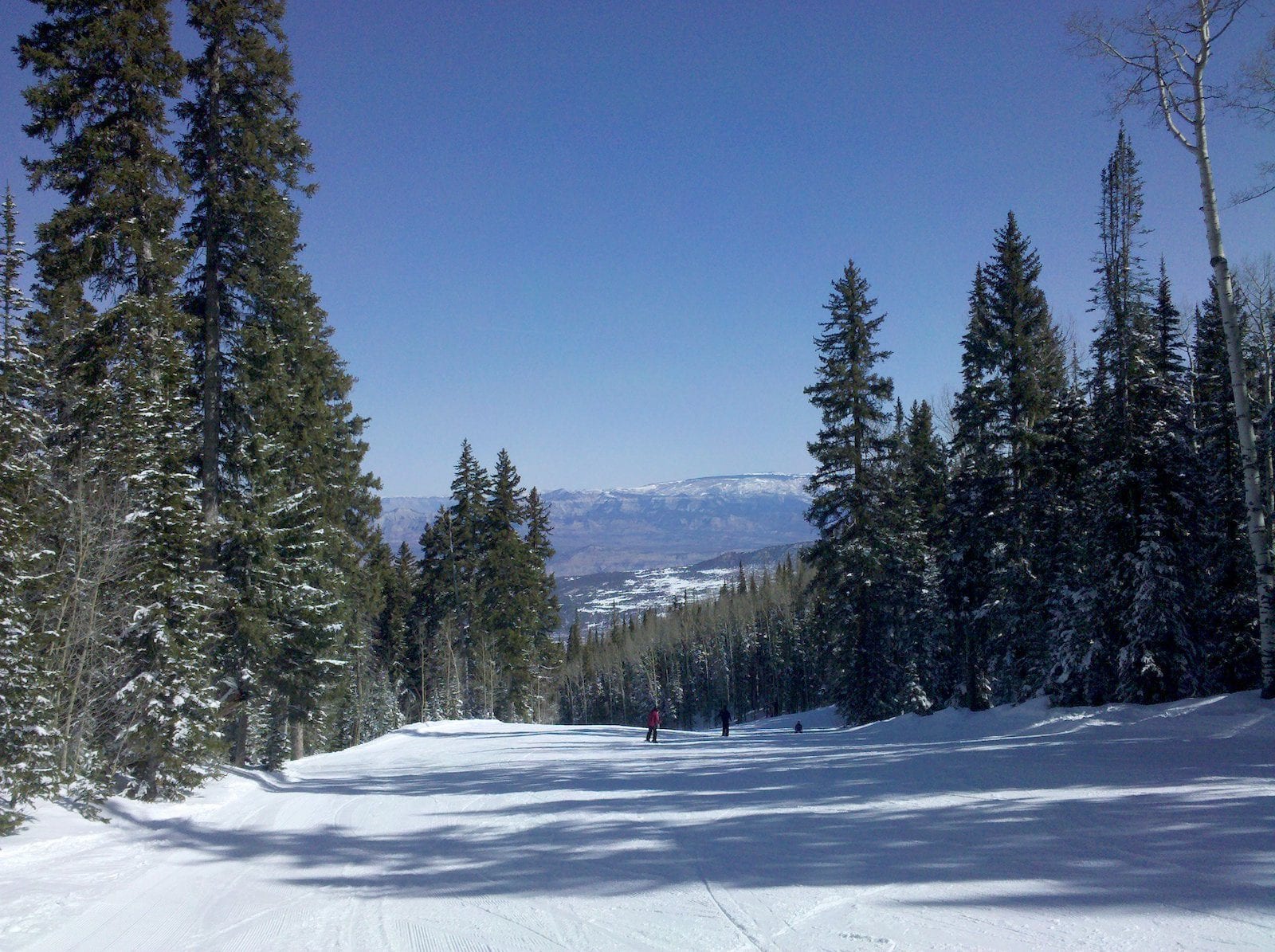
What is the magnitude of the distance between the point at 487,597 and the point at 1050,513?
27.3 m

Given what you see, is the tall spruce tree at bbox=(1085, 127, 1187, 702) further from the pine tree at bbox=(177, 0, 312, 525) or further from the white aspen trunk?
the pine tree at bbox=(177, 0, 312, 525)

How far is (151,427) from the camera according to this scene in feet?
41.9

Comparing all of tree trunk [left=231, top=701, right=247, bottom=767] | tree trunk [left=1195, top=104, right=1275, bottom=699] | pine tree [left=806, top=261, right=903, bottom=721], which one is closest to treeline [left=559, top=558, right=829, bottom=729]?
pine tree [left=806, top=261, right=903, bottom=721]

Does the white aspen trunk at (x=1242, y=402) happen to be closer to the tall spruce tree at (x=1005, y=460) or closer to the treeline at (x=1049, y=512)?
the treeline at (x=1049, y=512)

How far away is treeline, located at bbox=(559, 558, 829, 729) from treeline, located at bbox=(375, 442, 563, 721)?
98.4 ft

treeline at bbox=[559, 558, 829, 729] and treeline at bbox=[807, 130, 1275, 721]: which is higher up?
treeline at bbox=[807, 130, 1275, 721]

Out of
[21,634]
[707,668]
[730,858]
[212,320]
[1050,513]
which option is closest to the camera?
[730,858]

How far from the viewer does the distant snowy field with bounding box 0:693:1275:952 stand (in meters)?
5.74

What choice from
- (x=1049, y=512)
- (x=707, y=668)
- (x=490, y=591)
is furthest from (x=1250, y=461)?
(x=707, y=668)

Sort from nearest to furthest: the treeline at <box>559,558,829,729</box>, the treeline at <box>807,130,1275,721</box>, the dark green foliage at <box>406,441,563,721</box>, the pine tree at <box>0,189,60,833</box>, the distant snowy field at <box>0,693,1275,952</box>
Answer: the distant snowy field at <box>0,693,1275,952</box> → the pine tree at <box>0,189,60,833</box> → the treeline at <box>807,130,1275,721</box> → the dark green foliage at <box>406,441,563,721</box> → the treeline at <box>559,558,829,729</box>

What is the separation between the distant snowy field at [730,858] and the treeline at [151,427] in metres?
1.88

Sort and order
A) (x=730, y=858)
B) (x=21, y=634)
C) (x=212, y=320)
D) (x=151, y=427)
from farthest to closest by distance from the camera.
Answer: (x=212, y=320) → (x=151, y=427) → (x=21, y=634) → (x=730, y=858)

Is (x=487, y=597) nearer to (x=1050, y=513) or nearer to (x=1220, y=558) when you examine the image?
(x=1050, y=513)

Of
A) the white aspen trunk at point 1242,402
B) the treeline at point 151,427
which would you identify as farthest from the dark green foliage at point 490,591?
the white aspen trunk at point 1242,402
